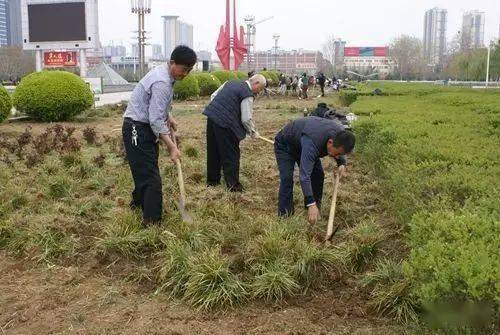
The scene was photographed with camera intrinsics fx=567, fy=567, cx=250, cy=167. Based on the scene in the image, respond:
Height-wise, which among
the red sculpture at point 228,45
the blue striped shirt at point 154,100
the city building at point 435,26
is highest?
the city building at point 435,26

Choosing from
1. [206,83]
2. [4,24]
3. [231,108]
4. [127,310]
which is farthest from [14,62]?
[127,310]

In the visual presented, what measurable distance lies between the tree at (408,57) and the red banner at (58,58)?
5023cm

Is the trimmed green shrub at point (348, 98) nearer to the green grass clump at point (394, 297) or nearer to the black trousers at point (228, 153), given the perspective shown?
the black trousers at point (228, 153)

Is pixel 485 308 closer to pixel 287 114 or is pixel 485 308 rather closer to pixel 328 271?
pixel 328 271

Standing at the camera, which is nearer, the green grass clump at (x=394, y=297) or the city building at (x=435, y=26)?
the green grass clump at (x=394, y=297)

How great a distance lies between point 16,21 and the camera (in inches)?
2825

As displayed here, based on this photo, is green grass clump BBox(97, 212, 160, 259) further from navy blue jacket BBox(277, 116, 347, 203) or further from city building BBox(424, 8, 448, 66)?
city building BBox(424, 8, 448, 66)

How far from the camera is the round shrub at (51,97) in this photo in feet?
42.2

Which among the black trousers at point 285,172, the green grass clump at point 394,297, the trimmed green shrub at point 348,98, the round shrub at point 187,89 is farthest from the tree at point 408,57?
the green grass clump at point 394,297

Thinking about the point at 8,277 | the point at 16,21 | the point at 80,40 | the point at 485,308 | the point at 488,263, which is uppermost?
the point at 16,21

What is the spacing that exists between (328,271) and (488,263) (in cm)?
151

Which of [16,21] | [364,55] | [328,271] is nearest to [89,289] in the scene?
[328,271]

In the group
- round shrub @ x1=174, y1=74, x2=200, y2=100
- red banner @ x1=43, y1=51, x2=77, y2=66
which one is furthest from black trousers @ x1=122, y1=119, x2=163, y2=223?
red banner @ x1=43, y1=51, x2=77, y2=66

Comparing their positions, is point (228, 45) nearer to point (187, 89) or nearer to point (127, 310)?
point (187, 89)
